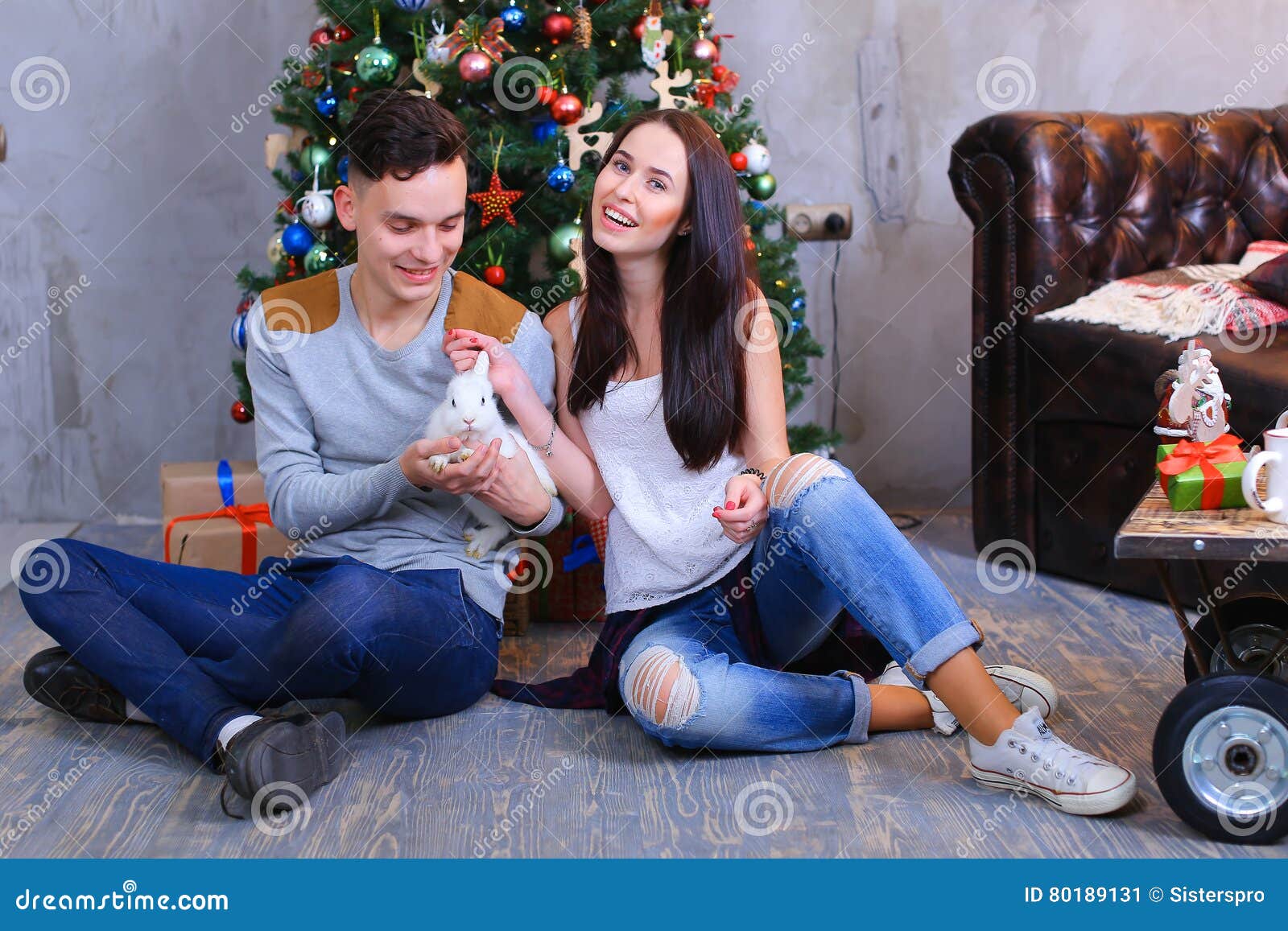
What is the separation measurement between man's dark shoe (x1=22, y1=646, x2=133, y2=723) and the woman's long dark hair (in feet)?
2.76

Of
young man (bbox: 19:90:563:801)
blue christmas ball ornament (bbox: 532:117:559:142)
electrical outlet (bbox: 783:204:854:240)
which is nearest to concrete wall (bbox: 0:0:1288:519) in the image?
electrical outlet (bbox: 783:204:854:240)

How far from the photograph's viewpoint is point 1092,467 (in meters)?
2.41

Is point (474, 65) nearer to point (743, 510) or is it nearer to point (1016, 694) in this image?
point (743, 510)

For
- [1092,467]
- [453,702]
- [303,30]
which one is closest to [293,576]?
[453,702]

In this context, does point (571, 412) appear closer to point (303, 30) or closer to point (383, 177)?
point (383, 177)

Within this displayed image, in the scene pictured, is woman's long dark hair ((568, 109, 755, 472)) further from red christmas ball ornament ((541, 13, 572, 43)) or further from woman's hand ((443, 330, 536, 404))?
red christmas ball ornament ((541, 13, 572, 43))

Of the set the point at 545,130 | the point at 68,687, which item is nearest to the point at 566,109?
the point at 545,130

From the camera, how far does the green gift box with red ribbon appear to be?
1400 millimetres

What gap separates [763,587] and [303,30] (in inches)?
78.2

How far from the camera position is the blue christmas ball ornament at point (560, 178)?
2248mm

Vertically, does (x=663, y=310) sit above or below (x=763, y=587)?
above

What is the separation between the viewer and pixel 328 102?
92.0 inches

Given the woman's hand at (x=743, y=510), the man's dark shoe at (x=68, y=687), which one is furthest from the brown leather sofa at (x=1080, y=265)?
the man's dark shoe at (x=68, y=687)

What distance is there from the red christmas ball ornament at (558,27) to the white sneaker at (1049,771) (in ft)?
4.90
